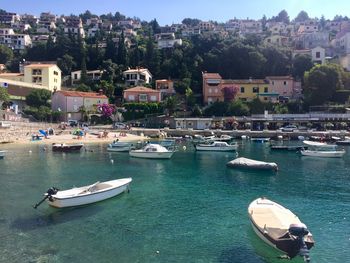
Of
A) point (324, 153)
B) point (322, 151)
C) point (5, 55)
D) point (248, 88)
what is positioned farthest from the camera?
point (5, 55)

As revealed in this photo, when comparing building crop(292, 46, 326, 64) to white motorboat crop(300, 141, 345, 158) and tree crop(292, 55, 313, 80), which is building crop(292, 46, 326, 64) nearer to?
tree crop(292, 55, 313, 80)

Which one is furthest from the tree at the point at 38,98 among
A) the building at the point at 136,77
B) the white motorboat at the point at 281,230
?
the white motorboat at the point at 281,230

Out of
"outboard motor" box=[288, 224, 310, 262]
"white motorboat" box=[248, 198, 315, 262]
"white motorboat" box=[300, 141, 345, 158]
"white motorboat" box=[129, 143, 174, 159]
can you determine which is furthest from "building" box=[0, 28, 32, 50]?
"outboard motor" box=[288, 224, 310, 262]

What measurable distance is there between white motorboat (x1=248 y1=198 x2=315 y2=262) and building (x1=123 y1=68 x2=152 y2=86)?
83513 mm

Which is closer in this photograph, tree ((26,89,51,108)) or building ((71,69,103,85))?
tree ((26,89,51,108))

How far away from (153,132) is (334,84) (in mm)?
42878

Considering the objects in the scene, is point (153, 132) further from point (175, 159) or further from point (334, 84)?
point (334, 84)

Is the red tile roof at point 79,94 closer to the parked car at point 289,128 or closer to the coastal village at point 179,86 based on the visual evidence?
the coastal village at point 179,86

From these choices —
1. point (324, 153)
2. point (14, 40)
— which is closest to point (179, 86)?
point (324, 153)

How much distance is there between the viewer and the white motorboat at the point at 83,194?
26.6 meters

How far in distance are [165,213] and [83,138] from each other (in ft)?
157

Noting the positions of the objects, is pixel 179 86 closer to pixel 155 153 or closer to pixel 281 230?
pixel 155 153

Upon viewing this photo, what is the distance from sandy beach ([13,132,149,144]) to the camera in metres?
67.6

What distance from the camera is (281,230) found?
19.9 metres
